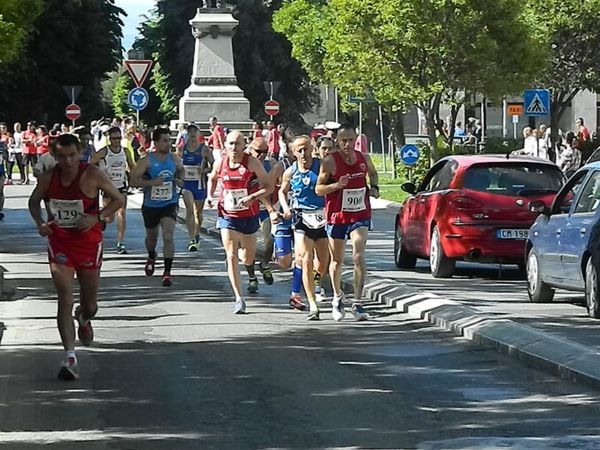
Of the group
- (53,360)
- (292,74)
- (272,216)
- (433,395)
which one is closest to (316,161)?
(272,216)

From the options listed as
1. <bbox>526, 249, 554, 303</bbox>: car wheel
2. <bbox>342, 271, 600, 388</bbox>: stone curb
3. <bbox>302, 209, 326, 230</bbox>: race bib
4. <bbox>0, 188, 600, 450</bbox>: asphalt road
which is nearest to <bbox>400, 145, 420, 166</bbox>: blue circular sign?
<bbox>342, 271, 600, 388</bbox>: stone curb

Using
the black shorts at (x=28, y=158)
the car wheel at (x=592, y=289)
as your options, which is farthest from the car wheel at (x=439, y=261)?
the black shorts at (x=28, y=158)

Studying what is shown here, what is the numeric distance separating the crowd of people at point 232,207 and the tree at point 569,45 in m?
35.5

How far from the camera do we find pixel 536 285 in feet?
54.7

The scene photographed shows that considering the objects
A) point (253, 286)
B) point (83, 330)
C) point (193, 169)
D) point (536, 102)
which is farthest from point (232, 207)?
point (536, 102)

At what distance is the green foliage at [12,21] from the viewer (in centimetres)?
2248

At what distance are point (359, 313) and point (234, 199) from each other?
6.33 ft

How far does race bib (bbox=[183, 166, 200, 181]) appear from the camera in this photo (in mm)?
23594

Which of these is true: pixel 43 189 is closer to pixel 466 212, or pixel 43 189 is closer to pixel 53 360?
pixel 53 360

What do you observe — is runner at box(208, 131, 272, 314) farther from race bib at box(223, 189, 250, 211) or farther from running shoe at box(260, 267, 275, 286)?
running shoe at box(260, 267, 275, 286)

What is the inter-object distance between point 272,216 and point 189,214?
747 cm

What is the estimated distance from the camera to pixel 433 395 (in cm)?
1088

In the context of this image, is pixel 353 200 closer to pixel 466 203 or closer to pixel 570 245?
pixel 570 245

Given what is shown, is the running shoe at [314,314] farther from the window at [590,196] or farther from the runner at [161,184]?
the runner at [161,184]
